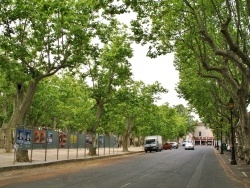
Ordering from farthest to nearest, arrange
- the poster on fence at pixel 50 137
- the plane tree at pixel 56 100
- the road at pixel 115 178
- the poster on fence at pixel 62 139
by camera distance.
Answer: the plane tree at pixel 56 100 < the poster on fence at pixel 62 139 < the poster on fence at pixel 50 137 < the road at pixel 115 178

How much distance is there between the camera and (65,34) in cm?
2297

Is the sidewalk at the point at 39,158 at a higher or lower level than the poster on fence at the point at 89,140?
lower

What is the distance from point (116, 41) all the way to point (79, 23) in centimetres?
1270

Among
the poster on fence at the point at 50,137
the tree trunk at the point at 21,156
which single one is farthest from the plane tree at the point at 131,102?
the tree trunk at the point at 21,156

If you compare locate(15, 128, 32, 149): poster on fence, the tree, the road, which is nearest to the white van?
the tree

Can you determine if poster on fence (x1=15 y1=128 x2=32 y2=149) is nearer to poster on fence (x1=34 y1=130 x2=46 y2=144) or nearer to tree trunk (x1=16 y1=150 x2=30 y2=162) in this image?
tree trunk (x1=16 y1=150 x2=30 y2=162)

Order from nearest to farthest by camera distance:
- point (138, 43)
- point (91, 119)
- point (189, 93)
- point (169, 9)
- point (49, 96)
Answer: point (169, 9) → point (138, 43) → point (189, 93) → point (49, 96) → point (91, 119)

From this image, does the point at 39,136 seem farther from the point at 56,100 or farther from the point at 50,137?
the point at 56,100

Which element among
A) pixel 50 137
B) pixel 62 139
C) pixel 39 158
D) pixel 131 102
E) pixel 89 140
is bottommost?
pixel 39 158

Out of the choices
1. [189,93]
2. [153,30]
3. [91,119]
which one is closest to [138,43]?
[153,30]

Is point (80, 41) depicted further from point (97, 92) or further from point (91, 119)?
point (91, 119)

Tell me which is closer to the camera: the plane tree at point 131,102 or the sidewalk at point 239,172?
the sidewalk at point 239,172

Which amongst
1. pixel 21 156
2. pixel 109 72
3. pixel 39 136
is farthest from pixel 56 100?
pixel 21 156

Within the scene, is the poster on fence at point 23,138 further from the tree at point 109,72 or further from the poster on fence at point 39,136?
the tree at point 109,72
